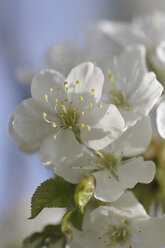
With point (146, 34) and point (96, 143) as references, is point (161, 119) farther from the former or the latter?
point (146, 34)

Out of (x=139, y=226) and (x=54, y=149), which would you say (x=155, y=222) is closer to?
(x=139, y=226)

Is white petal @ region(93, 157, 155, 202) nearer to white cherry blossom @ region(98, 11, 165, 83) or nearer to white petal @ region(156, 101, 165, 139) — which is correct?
white petal @ region(156, 101, 165, 139)

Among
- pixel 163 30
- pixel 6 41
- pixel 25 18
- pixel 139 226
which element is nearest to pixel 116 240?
pixel 139 226

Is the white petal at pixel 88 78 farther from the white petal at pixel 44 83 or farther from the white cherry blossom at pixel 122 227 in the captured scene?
the white cherry blossom at pixel 122 227

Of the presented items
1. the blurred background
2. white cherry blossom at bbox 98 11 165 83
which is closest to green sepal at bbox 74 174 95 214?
white cherry blossom at bbox 98 11 165 83

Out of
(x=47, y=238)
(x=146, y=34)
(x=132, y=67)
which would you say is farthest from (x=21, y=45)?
(x=47, y=238)

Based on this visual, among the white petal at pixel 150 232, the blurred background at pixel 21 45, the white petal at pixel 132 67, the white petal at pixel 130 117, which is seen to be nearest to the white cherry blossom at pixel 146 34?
the white petal at pixel 132 67
